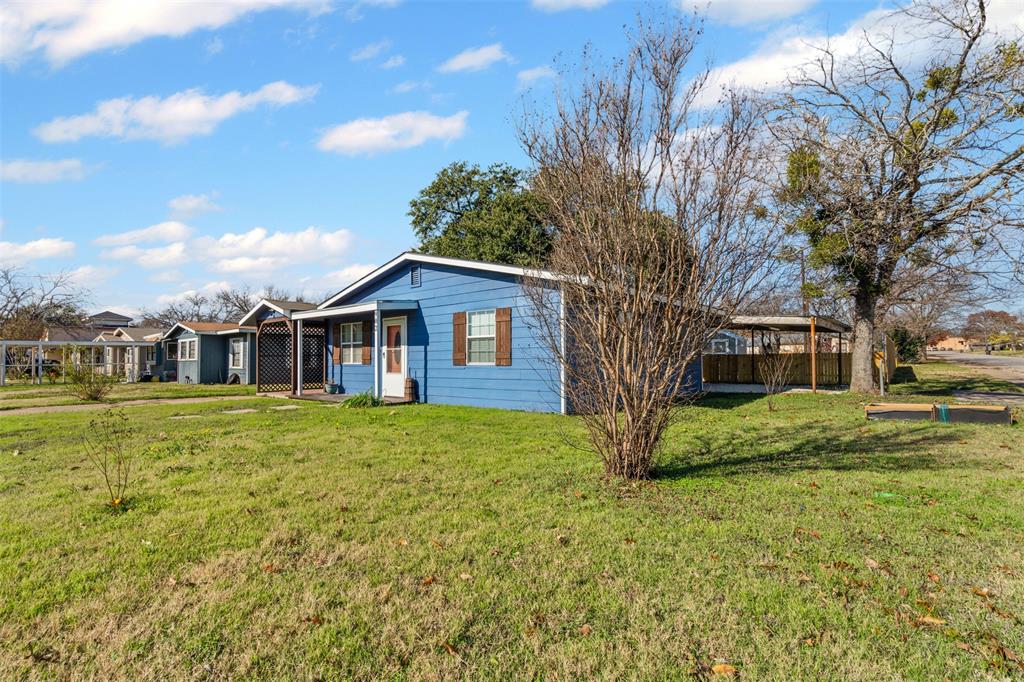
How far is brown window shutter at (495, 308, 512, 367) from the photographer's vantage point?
11930 mm

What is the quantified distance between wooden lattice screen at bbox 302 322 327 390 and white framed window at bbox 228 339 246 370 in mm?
6157

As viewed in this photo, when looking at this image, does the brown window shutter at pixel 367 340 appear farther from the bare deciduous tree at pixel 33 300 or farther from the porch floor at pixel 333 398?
the bare deciduous tree at pixel 33 300

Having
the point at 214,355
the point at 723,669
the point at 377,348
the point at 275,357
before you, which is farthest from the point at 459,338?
the point at 214,355

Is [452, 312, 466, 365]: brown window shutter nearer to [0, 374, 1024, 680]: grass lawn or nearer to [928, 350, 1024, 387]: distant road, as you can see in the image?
[0, 374, 1024, 680]: grass lawn

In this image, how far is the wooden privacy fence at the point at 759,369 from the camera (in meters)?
21.5

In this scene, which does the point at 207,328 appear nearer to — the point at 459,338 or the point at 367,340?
the point at 367,340

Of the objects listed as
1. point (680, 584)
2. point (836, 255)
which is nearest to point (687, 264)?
point (680, 584)

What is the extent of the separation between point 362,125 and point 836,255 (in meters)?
11.3

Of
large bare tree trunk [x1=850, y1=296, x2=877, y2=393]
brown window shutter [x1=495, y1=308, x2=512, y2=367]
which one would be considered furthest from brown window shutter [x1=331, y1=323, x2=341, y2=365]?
large bare tree trunk [x1=850, y1=296, x2=877, y2=393]

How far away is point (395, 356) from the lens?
49.0 ft

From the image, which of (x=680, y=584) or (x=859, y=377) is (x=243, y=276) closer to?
(x=859, y=377)

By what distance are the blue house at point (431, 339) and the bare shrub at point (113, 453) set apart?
19.0ft

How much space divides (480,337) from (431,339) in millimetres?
1813

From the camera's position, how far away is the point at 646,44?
16.1 feet
